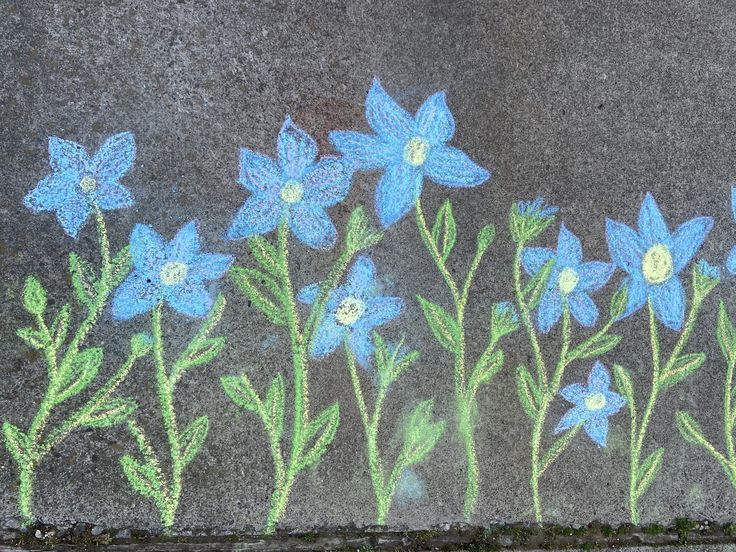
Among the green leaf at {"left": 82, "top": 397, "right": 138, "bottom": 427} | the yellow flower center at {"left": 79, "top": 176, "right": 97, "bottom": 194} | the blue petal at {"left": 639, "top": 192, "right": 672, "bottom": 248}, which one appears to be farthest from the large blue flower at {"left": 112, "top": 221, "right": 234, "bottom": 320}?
the blue petal at {"left": 639, "top": 192, "right": 672, "bottom": 248}

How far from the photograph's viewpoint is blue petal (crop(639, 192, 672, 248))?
2.67 meters

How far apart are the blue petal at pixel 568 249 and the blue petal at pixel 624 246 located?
0.17 meters

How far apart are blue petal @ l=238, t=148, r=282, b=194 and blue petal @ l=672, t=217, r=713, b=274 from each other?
2.02m

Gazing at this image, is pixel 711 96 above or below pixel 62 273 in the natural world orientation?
above

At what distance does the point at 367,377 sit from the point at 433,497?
2.07 ft

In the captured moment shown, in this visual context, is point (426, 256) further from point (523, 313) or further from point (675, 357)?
point (675, 357)

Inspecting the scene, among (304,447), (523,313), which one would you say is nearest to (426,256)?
(523,313)

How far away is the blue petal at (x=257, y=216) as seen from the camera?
2359 mm

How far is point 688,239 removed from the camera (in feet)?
8.94

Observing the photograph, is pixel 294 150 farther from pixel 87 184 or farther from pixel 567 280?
pixel 567 280

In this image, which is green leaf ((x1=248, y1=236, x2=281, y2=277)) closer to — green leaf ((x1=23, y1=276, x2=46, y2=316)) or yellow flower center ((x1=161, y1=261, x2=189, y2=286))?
yellow flower center ((x1=161, y1=261, x2=189, y2=286))

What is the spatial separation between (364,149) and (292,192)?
397 mm

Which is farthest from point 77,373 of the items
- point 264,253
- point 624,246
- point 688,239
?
point 688,239

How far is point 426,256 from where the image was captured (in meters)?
2.50
